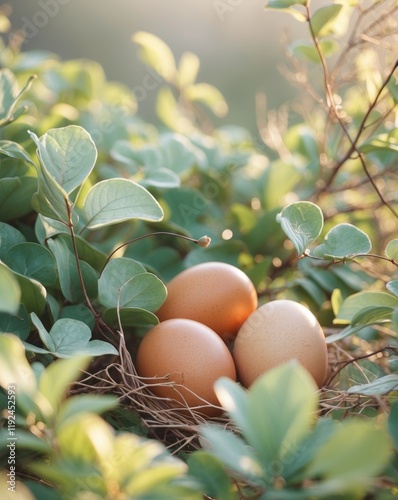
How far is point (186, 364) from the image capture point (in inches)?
15.1

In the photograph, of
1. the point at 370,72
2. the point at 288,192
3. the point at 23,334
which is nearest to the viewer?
the point at 23,334

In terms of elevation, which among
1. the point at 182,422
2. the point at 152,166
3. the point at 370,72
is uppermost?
the point at 370,72

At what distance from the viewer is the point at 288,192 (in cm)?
60

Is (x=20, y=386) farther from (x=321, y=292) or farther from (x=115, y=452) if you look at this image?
(x=321, y=292)

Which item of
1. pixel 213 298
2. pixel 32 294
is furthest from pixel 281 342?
pixel 32 294

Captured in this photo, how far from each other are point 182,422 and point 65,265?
0.13 m

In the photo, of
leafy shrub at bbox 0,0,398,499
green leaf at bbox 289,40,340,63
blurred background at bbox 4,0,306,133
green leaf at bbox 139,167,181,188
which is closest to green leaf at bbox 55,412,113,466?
leafy shrub at bbox 0,0,398,499

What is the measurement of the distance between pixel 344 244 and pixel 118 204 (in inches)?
5.4

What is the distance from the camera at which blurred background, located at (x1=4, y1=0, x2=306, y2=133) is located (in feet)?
5.23

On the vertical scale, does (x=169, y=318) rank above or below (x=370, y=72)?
below

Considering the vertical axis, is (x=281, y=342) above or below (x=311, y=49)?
below

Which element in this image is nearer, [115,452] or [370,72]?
[115,452]

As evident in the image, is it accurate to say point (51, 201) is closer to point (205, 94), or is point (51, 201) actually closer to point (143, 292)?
point (143, 292)

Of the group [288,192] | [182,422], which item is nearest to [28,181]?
[182,422]
